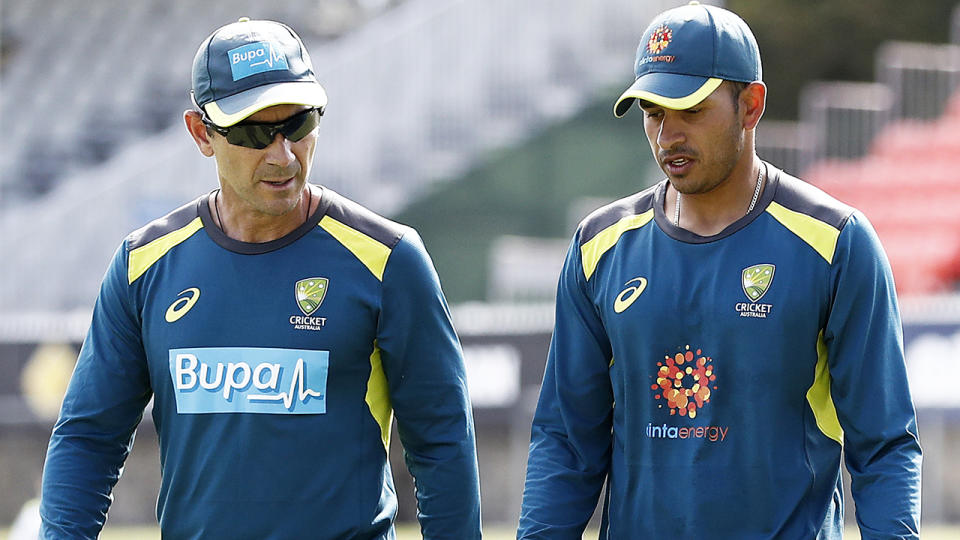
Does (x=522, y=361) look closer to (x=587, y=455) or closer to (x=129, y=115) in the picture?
(x=587, y=455)

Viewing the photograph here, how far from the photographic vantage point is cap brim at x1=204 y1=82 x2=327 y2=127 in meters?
4.12

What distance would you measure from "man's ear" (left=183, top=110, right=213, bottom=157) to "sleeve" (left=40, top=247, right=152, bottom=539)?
34 cm

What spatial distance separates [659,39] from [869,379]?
94 centimetres

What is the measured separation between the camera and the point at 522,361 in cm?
1135

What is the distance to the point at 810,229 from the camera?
162 inches

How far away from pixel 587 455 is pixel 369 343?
1.99 ft

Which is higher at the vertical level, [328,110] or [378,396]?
[328,110]

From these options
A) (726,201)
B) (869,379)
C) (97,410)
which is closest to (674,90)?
(726,201)

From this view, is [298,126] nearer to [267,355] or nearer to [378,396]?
[267,355]

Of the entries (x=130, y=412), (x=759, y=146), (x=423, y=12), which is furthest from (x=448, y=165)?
(x=130, y=412)

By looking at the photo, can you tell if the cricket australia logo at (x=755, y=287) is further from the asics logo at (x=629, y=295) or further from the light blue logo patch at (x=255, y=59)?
the light blue logo patch at (x=255, y=59)

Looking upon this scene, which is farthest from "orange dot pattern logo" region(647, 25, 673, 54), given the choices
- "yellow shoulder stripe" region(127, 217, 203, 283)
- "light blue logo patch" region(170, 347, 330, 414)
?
"yellow shoulder stripe" region(127, 217, 203, 283)

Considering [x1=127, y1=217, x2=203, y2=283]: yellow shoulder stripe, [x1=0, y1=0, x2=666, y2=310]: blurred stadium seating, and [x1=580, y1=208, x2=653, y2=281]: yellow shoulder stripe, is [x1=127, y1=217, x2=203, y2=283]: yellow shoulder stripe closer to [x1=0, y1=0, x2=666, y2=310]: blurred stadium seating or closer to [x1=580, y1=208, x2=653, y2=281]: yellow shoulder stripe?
[x1=580, y1=208, x2=653, y2=281]: yellow shoulder stripe

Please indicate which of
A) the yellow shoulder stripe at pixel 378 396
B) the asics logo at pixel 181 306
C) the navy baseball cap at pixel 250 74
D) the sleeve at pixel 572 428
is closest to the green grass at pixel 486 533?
the sleeve at pixel 572 428
